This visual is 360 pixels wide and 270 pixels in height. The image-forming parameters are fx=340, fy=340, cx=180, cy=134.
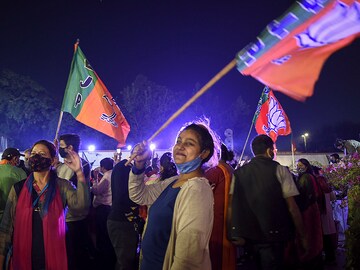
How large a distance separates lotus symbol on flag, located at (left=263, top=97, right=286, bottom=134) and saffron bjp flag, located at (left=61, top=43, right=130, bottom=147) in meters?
4.35

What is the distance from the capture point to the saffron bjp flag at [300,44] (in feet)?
6.78

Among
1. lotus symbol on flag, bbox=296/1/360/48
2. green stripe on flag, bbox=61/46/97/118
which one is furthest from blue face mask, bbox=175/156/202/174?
green stripe on flag, bbox=61/46/97/118

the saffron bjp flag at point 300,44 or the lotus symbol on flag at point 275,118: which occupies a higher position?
the lotus symbol on flag at point 275,118

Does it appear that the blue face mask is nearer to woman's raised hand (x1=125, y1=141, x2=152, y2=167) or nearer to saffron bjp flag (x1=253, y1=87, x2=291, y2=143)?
woman's raised hand (x1=125, y1=141, x2=152, y2=167)

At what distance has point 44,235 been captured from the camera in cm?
347

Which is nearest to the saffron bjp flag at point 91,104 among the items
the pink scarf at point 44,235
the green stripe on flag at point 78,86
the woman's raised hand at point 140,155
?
the green stripe on flag at point 78,86

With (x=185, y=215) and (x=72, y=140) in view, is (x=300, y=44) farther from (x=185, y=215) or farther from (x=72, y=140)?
(x=72, y=140)

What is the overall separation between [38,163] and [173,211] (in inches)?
73.2

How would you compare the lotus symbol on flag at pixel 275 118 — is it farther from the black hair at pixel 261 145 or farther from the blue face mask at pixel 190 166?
the blue face mask at pixel 190 166

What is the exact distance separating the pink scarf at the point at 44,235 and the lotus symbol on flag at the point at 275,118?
6681 mm

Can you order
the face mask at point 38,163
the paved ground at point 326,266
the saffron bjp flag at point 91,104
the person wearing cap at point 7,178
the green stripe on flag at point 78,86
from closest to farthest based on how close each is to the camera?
the face mask at point 38,163 < the person wearing cap at point 7,178 < the saffron bjp flag at point 91,104 < the green stripe on flag at point 78,86 < the paved ground at point 326,266

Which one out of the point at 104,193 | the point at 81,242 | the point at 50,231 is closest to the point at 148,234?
the point at 50,231

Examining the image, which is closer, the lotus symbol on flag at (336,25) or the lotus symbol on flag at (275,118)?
the lotus symbol on flag at (336,25)

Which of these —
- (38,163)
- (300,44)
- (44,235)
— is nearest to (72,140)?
(38,163)
